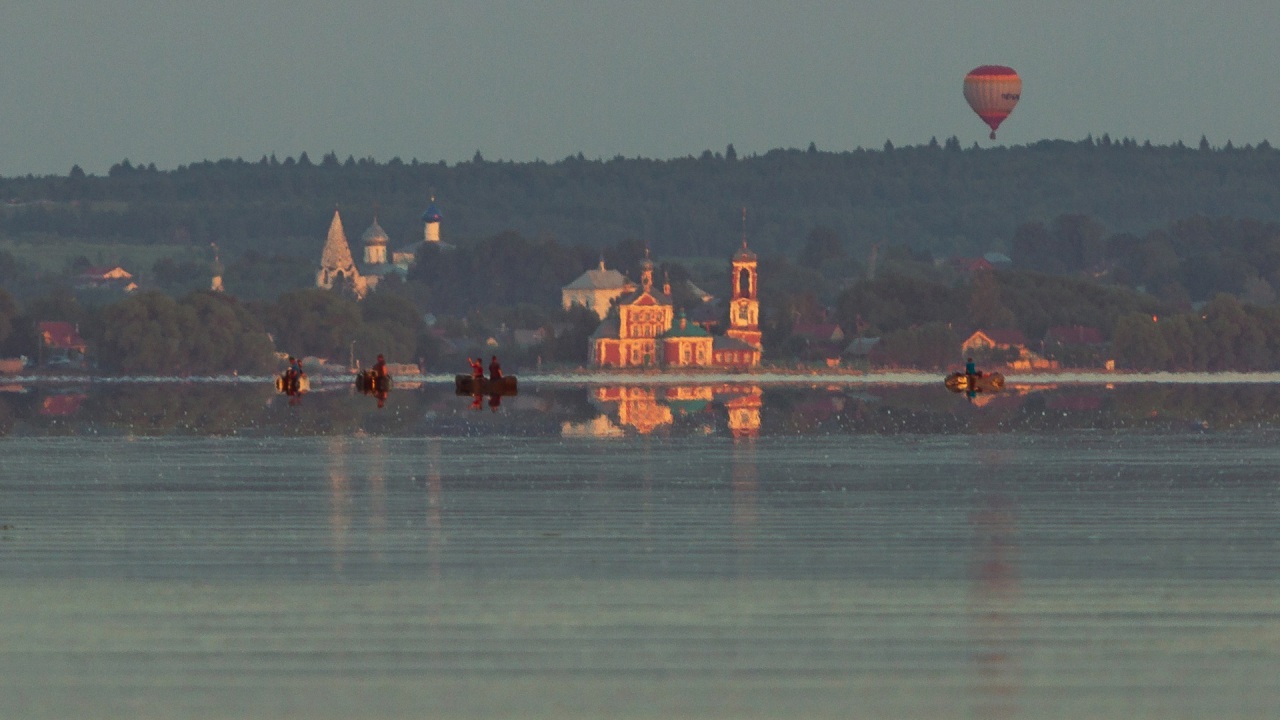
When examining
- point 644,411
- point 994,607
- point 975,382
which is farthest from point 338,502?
A: point 644,411

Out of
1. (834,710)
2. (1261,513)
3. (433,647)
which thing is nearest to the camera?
(834,710)

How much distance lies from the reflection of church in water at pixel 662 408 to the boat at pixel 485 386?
2467 inches

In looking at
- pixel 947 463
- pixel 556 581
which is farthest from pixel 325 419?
pixel 556 581

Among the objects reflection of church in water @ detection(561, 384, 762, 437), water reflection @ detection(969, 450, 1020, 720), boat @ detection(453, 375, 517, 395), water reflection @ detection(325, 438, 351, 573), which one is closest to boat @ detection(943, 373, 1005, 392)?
water reflection @ detection(969, 450, 1020, 720)

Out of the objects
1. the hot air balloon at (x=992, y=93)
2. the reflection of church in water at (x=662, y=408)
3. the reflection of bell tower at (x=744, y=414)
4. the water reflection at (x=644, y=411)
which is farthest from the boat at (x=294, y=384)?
the hot air balloon at (x=992, y=93)

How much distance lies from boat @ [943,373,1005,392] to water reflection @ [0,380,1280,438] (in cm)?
4902

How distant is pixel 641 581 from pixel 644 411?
299ft

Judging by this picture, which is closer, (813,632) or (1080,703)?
(1080,703)

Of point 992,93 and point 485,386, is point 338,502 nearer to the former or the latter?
point 485,386

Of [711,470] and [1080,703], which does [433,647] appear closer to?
[1080,703]

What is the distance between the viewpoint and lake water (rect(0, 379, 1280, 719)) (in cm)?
3672

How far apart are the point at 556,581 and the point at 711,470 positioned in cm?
3281

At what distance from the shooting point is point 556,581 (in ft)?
157

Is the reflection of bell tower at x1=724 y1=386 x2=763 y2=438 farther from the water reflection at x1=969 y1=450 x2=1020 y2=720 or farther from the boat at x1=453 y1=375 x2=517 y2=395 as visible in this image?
the boat at x1=453 y1=375 x2=517 y2=395
